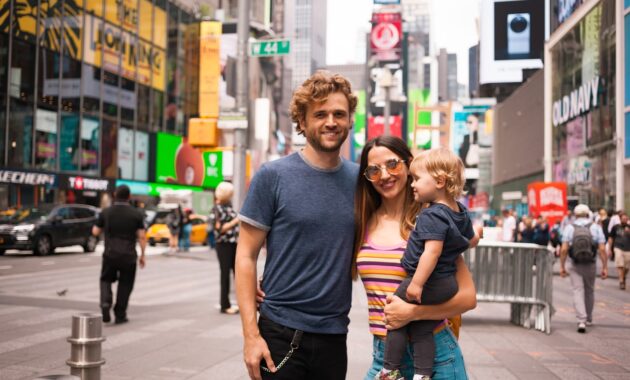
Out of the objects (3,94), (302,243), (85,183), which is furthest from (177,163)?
(302,243)

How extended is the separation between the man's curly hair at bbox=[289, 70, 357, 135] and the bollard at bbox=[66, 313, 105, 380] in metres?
1.75

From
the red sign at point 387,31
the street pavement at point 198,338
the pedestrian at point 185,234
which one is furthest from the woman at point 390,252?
the red sign at point 387,31

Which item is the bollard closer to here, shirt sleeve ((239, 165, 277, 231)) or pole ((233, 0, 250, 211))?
shirt sleeve ((239, 165, 277, 231))

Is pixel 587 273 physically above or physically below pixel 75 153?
below

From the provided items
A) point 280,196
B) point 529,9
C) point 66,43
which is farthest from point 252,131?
point 66,43

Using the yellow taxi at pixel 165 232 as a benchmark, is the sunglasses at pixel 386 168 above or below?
above

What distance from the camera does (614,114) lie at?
106 ft

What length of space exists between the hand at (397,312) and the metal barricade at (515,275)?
23.9 ft

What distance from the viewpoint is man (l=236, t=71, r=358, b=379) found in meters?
2.94

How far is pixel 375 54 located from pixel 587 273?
156 meters

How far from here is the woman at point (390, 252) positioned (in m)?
2.92

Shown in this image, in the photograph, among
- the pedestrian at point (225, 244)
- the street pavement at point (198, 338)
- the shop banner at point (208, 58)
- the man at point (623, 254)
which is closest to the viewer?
the street pavement at point (198, 338)

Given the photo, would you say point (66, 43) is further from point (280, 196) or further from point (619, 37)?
point (280, 196)

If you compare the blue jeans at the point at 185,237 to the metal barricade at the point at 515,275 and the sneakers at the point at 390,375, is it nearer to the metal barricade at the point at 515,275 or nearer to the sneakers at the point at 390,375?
the metal barricade at the point at 515,275
